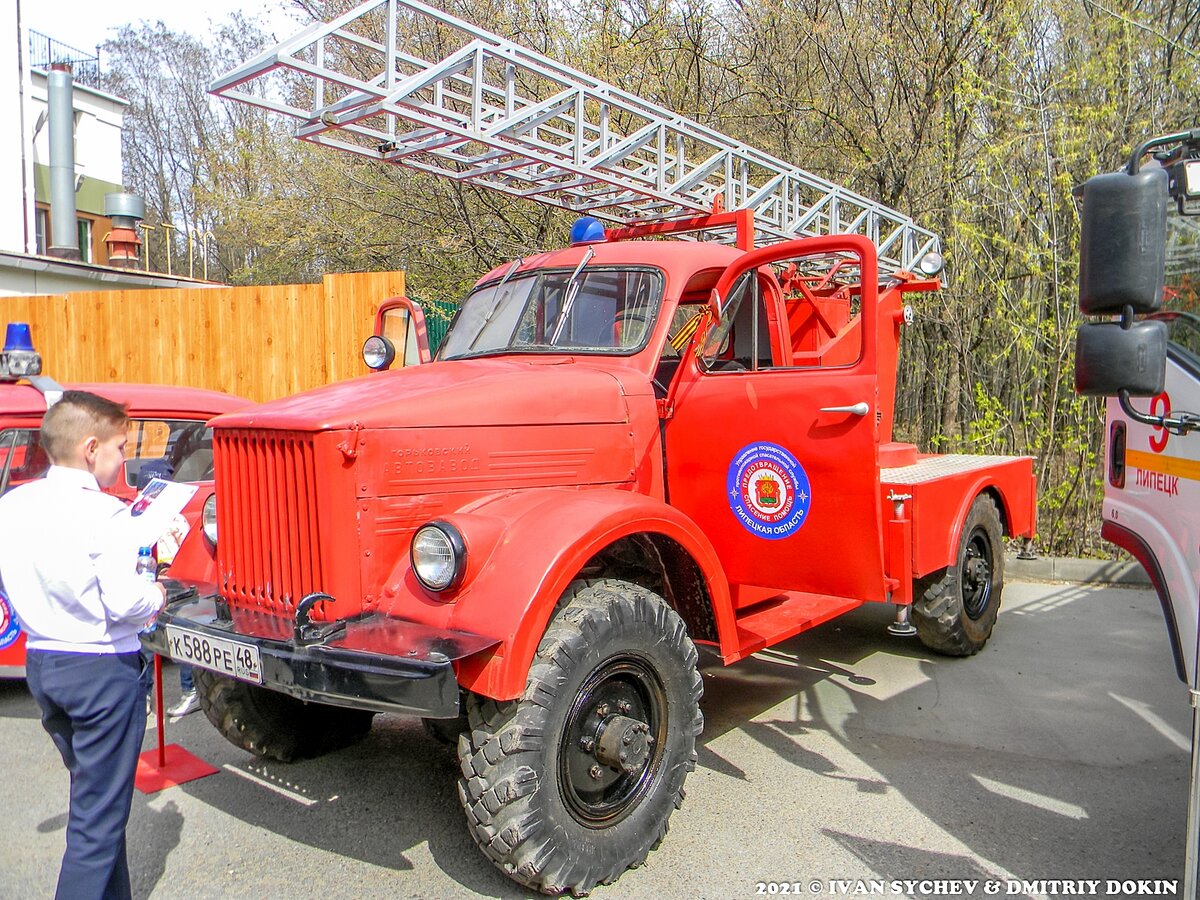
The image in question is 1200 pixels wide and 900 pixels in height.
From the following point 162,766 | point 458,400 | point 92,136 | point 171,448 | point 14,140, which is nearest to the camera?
point 458,400

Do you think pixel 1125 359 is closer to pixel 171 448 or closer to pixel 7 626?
pixel 171 448

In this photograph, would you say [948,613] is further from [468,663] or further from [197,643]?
[197,643]

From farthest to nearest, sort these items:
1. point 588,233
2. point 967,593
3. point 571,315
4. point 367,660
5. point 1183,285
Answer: point 967,593 → point 588,233 → point 571,315 → point 1183,285 → point 367,660

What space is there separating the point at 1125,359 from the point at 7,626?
5362 millimetres

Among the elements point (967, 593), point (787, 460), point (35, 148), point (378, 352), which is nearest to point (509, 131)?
point (378, 352)

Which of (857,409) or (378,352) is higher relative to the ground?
(378,352)

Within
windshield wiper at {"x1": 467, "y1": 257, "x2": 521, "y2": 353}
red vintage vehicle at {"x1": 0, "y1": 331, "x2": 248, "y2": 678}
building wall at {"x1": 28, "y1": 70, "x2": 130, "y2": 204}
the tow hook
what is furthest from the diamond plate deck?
building wall at {"x1": 28, "y1": 70, "x2": 130, "y2": 204}

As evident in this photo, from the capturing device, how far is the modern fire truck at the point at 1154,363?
103 inches

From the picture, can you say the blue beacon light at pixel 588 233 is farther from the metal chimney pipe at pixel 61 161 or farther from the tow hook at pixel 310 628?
the metal chimney pipe at pixel 61 161

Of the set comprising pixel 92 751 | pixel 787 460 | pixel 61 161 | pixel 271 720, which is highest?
pixel 61 161

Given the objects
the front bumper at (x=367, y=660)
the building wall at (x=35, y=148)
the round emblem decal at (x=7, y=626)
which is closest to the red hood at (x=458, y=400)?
the front bumper at (x=367, y=660)

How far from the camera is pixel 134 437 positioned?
5598 mm

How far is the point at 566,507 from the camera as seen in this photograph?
3.37m

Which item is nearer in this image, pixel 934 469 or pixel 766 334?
pixel 766 334
